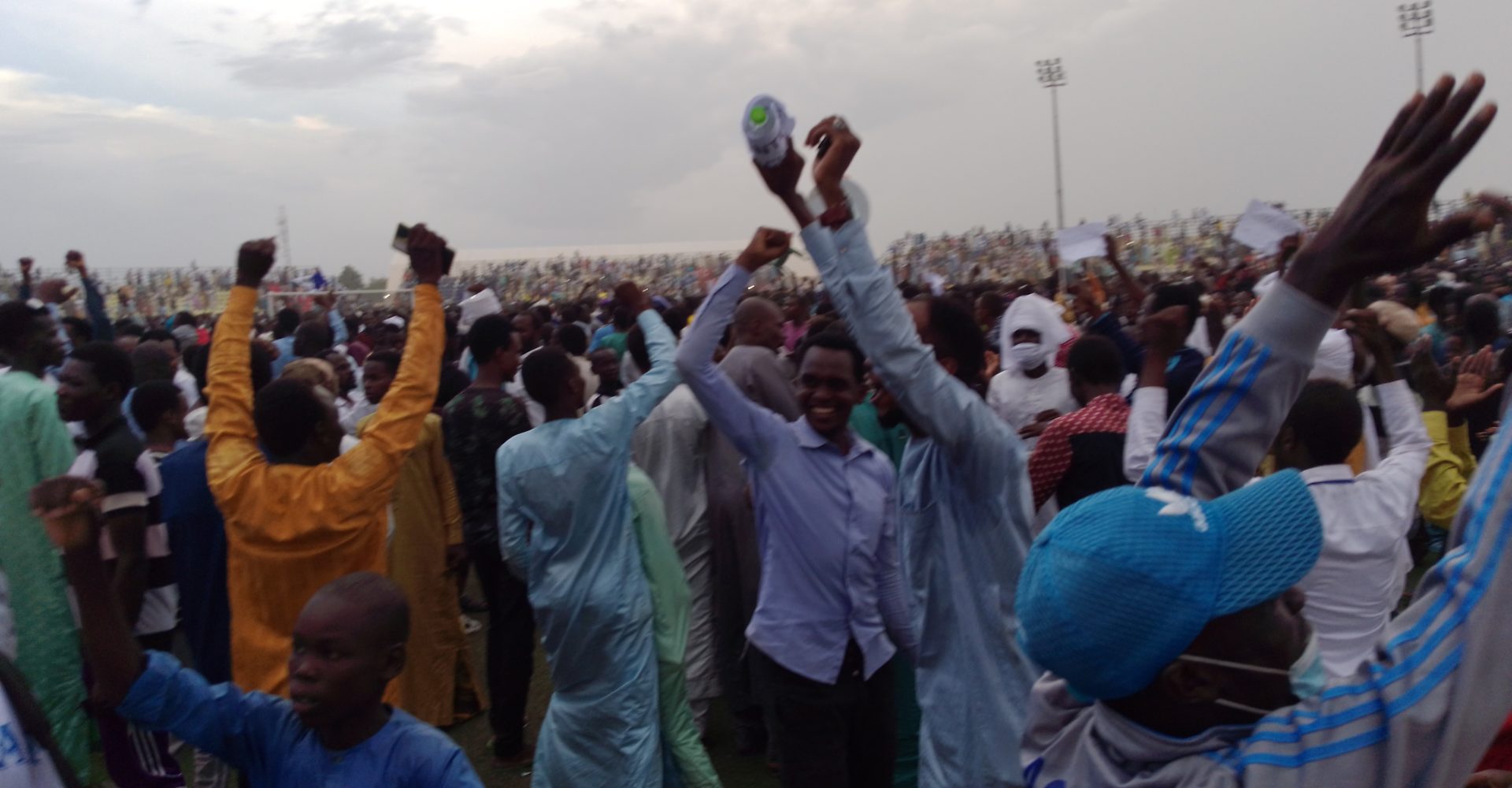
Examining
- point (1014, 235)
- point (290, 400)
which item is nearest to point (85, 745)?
point (290, 400)

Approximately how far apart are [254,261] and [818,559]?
1.99 metres

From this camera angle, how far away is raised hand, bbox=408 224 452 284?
141 inches

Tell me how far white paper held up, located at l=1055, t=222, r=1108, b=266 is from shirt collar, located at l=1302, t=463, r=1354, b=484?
19.7 feet

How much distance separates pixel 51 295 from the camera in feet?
31.8

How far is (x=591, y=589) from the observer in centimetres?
420

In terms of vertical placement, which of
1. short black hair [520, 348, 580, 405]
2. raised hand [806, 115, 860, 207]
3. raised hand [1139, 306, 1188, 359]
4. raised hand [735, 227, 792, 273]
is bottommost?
short black hair [520, 348, 580, 405]

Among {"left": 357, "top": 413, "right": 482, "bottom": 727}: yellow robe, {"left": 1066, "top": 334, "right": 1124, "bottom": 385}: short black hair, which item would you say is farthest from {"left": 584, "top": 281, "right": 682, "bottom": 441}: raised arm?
{"left": 357, "top": 413, "right": 482, "bottom": 727}: yellow robe

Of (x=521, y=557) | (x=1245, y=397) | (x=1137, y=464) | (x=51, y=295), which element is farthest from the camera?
(x=51, y=295)

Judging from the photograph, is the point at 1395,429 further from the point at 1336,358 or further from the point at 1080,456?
the point at 1336,358

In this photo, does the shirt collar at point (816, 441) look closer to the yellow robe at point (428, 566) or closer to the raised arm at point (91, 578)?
the raised arm at point (91, 578)

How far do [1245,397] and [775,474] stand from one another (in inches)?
85.7

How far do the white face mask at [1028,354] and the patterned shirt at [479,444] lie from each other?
2.50 metres

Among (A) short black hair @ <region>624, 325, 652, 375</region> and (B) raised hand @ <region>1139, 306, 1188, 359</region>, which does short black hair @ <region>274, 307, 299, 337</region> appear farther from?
(B) raised hand @ <region>1139, 306, 1188, 359</region>

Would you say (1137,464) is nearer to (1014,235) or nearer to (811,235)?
(811,235)
